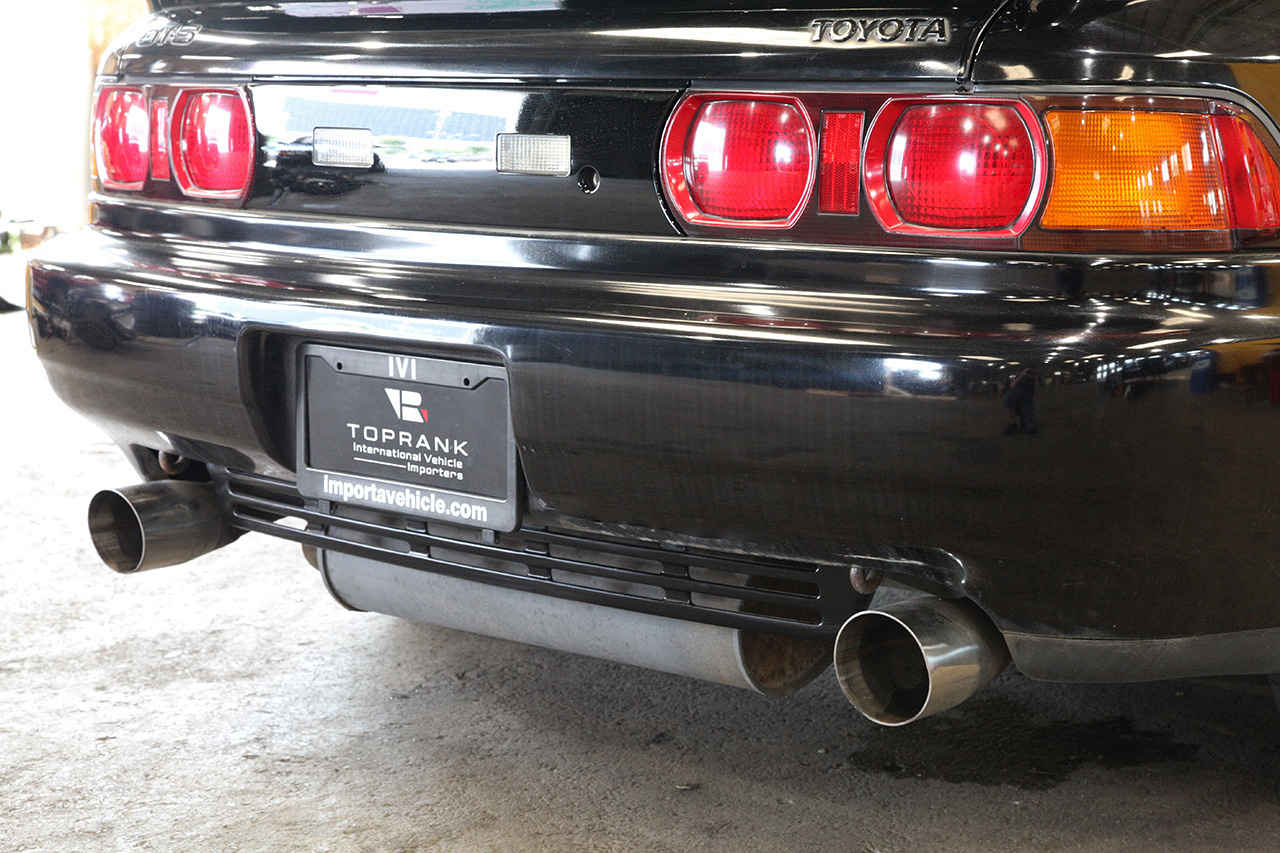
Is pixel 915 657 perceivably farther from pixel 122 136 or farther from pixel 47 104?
pixel 47 104

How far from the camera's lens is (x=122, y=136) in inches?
89.3

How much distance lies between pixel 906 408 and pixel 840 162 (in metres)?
0.34

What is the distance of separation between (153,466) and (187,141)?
1.89ft

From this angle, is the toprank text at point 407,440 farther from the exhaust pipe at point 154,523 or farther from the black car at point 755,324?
the exhaust pipe at point 154,523

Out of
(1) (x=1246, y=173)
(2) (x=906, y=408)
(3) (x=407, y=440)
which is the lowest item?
(3) (x=407, y=440)

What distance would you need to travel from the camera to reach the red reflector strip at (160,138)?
86.0 inches

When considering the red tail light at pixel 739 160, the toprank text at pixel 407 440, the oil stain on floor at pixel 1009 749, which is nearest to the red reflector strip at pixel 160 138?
the toprank text at pixel 407 440

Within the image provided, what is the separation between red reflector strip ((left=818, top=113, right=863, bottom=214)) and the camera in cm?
162

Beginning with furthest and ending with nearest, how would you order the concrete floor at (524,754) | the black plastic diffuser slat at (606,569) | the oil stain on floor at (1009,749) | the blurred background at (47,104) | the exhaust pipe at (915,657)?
the blurred background at (47,104) → the oil stain on floor at (1009,749) → the concrete floor at (524,754) → the black plastic diffuser slat at (606,569) → the exhaust pipe at (915,657)

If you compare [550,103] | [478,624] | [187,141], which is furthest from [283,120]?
[478,624]

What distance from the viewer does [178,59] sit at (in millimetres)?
2154

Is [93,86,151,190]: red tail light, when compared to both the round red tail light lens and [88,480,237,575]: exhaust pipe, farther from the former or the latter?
the round red tail light lens

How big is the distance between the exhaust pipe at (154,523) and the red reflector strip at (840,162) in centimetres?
118

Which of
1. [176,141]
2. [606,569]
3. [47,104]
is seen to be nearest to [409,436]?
[606,569]
